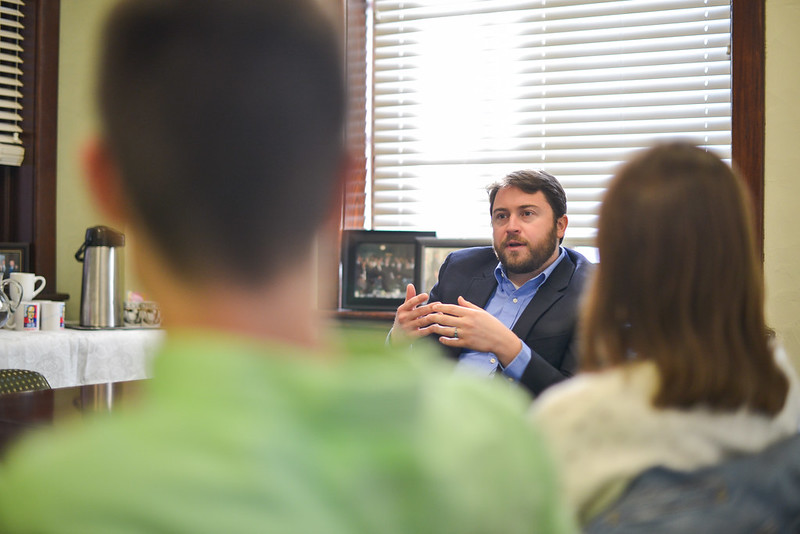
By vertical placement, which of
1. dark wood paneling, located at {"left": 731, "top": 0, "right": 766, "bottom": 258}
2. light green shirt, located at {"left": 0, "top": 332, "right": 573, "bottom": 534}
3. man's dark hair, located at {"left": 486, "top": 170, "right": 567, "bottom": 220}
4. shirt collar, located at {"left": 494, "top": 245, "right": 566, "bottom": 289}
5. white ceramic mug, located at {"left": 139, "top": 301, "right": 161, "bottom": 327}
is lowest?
white ceramic mug, located at {"left": 139, "top": 301, "right": 161, "bottom": 327}

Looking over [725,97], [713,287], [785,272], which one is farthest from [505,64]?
[713,287]

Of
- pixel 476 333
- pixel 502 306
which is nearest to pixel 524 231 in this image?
pixel 502 306

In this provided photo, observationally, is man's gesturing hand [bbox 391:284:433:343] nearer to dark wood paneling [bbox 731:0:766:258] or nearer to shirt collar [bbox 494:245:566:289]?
shirt collar [bbox 494:245:566:289]

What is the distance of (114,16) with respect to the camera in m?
0.48

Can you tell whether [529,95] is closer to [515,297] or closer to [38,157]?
[515,297]

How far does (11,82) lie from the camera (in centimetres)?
325

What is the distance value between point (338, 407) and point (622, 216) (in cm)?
82

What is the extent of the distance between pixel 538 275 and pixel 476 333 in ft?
1.60

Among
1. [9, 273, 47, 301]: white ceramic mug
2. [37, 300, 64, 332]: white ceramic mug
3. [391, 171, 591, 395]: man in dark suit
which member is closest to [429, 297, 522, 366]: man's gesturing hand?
[391, 171, 591, 395]: man in dark suit

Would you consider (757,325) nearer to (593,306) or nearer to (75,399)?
(593,306)

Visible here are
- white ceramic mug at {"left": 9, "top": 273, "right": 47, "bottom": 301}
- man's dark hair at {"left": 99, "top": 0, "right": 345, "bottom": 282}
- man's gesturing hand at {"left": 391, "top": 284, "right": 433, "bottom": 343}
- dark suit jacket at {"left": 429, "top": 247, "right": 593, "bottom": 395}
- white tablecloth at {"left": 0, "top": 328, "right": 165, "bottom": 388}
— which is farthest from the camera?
white ceramic mug at {"left": 9, "top": 273, "right": 47, "bottom": 301}

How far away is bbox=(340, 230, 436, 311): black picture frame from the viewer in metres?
3.05

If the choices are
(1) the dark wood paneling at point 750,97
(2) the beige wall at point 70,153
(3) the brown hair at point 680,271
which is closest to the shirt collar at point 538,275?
(1) the dark wood paneling at point 750,97

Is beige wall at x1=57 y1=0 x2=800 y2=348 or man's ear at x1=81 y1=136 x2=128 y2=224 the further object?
beige wall at x1=57 y1=0 x2=800 y2=348
